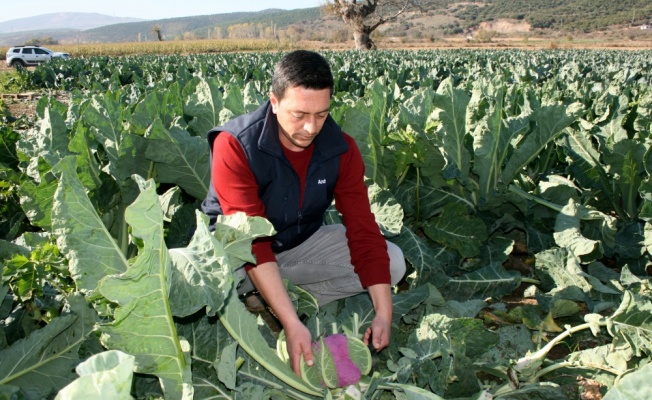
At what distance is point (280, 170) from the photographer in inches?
84.1

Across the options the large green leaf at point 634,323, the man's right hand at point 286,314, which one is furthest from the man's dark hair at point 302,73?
the large green leaf at point 634,323

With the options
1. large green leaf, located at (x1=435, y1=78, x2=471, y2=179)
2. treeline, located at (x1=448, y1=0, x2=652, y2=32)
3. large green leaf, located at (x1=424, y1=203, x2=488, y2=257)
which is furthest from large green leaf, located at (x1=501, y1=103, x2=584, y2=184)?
treeline, located at (x1=448, y1=0, x2=652, y2=32)

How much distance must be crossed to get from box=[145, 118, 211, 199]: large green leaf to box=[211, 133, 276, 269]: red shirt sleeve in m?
0.65

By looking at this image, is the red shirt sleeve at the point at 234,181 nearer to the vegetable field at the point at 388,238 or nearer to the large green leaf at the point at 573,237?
the vegetable field at the point at 388,238

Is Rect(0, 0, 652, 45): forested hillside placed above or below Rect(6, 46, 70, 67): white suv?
above

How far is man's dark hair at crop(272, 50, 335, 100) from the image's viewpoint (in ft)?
5.91

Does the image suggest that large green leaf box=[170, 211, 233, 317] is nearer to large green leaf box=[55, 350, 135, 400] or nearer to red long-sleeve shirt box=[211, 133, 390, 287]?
large green leaf box=[55, 350, 135, 400]

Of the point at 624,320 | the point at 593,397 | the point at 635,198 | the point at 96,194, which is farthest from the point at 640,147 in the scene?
the point at 96,194

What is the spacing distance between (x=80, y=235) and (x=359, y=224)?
3.57 feet

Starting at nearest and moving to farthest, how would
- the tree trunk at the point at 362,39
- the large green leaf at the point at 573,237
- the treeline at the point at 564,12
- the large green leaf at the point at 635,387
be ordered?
the large green leaf at the point at 635,387 → the large green leaf at the point at 573,237 → the tree trunk at the point at 362,39 → the treeline at the point at 564,12

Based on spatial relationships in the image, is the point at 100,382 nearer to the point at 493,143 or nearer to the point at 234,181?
the point at 234,181

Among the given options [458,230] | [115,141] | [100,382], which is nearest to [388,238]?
[458,230]

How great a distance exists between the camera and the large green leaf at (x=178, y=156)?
2.65 meters

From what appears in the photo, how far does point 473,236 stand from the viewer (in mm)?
2963
